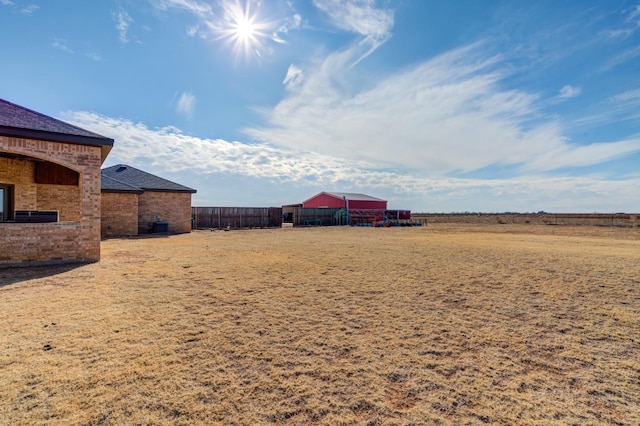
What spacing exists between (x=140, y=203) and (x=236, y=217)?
9.37m

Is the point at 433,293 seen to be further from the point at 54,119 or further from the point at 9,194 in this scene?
the point at 9,194

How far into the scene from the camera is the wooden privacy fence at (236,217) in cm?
2624

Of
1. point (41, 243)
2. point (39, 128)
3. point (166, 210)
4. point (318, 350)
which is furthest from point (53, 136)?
point (166, 210)

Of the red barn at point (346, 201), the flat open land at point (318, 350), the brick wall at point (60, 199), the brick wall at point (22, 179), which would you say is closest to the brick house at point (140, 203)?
the brick wall at point (60, 199)

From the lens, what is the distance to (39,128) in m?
7.98

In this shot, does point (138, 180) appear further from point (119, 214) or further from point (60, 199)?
point (60, 199)

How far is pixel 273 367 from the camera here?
10.3ft

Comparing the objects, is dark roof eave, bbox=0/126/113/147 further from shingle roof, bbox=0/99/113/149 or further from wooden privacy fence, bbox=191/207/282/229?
wooden privacy fence, bbox=191/207/282/229

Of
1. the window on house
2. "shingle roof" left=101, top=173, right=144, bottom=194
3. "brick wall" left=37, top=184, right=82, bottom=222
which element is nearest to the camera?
the window on house

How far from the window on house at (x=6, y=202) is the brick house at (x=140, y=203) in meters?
4.85

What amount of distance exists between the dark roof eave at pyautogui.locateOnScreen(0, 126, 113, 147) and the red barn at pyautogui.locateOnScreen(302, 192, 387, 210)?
30.4 meters

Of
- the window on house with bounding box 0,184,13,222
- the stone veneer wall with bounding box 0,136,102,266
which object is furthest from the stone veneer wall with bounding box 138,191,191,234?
the stone veneer wall with bounding box 0,136,102,266

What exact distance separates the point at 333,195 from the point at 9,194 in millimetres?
31838

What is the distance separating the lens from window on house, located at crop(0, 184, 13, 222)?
1133 centimetres
